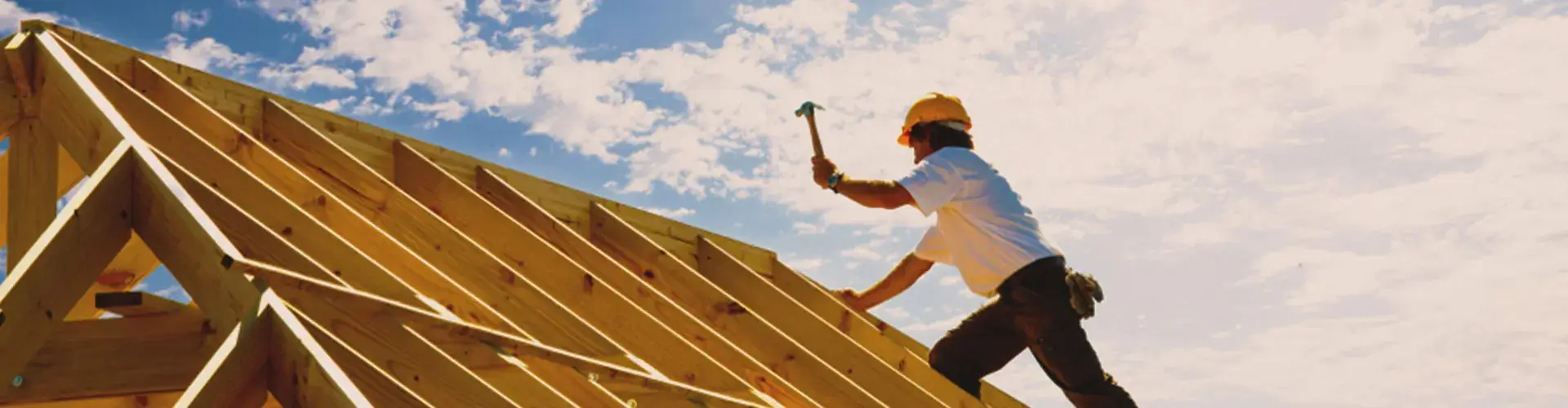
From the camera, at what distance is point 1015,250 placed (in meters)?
4.48

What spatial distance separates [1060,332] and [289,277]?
251 centimetres

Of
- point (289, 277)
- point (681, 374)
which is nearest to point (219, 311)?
point (289, 277)

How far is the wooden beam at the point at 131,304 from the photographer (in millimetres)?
3902

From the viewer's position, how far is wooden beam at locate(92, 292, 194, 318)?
3.90m

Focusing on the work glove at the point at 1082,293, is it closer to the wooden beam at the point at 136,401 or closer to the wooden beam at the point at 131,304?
the wooden beam at the point at 131,304

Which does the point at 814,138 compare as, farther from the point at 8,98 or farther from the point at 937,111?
the point at 8,98


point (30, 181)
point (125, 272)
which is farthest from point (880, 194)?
point (125, 272)

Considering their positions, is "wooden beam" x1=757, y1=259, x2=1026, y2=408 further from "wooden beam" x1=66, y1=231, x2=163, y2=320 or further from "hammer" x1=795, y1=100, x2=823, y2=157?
"wooden beam" x1=66, y1=231, x2=163, y2=320

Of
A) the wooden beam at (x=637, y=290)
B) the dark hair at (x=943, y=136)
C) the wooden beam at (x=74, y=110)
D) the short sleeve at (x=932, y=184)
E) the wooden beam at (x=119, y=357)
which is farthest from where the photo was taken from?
the dark hair at (x=943, y=136)

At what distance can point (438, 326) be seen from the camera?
3.56 metres

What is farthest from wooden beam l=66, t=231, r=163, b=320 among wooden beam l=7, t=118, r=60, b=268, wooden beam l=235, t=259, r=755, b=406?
wooden beam l=235, t=259, r=755, b=406

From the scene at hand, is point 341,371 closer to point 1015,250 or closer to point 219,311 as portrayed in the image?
point 219,311

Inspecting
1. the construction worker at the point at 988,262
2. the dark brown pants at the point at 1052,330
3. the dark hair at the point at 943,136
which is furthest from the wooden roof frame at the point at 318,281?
the dark hair at the point at 943,136

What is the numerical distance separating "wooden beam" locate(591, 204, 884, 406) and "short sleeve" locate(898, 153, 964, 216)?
0.80 m
